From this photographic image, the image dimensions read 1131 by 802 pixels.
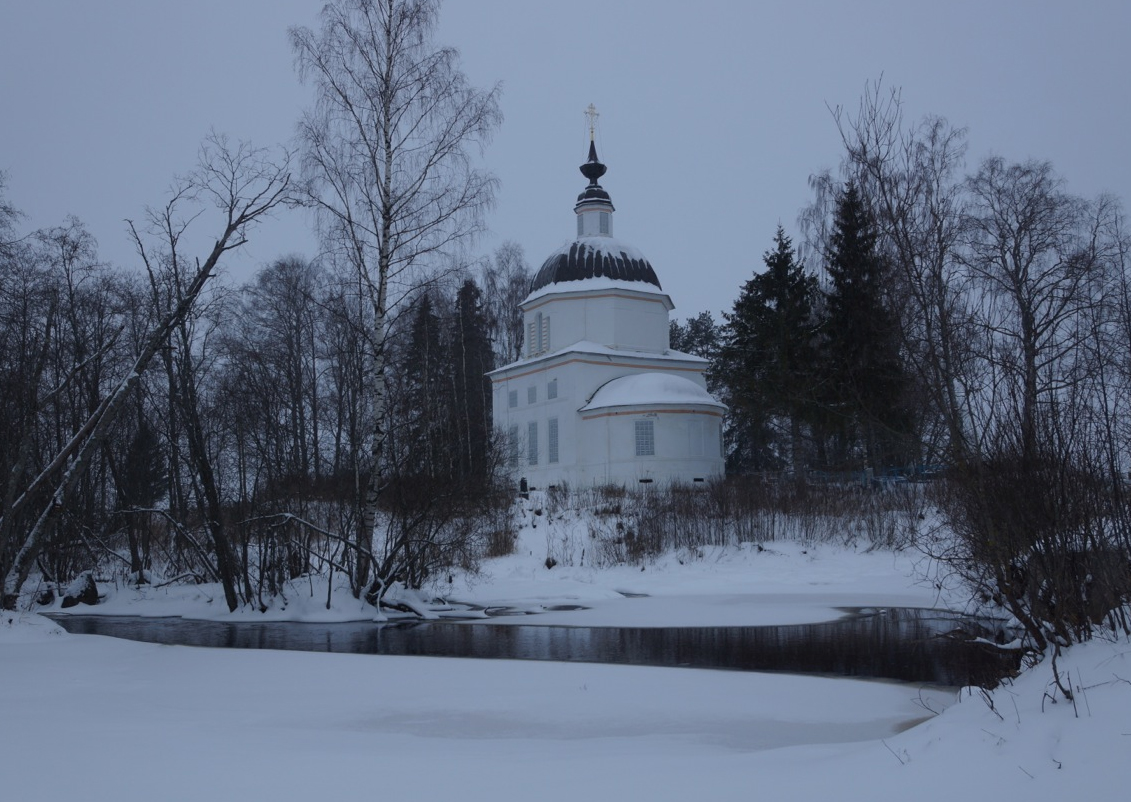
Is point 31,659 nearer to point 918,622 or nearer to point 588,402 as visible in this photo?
point 918,622

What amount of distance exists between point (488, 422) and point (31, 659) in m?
39.5

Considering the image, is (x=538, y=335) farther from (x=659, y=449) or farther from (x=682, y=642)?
(x=682, y=642)

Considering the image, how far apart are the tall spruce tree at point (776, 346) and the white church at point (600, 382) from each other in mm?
1922

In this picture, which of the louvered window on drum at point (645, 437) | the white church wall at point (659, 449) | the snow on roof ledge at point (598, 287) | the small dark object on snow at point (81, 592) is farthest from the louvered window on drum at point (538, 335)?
the small dark object on snow at point (81, 592)

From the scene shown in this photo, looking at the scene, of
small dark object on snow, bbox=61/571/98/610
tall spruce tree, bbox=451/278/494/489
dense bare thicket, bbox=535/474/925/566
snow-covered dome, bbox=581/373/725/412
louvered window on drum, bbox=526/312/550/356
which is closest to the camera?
small dark object on snow, bbox=61/571/98/610

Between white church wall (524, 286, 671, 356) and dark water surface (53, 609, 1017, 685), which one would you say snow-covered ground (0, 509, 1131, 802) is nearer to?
dark water surface (53, 609, 1017, 685)

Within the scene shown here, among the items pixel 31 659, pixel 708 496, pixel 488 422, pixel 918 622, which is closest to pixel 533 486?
pixel 488 422

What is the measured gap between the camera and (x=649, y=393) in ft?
120

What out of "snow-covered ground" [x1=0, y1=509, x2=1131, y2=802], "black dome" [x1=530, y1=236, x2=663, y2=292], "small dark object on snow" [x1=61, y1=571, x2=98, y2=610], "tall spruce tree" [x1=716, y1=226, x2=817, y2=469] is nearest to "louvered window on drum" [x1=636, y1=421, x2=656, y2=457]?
"tall spruce tree" [x1=716, y1=226, x2=817, y2=469]

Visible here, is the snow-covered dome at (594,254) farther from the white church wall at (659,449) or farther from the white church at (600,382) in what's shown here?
the white church wall at (659,449)

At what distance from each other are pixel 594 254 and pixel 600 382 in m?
5.46

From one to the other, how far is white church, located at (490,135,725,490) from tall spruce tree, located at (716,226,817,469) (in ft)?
6.31

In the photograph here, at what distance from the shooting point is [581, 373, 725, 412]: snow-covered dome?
36000mm

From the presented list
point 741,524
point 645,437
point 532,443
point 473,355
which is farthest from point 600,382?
point 741,524
